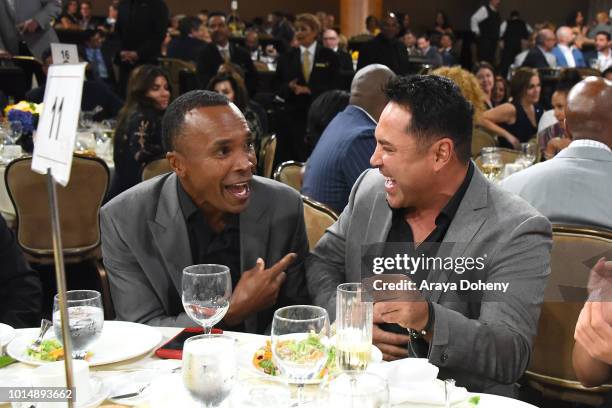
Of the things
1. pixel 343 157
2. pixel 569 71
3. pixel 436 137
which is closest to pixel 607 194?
pixel 436 137

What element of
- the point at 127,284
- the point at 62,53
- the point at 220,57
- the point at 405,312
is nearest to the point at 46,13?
the point at 220,57

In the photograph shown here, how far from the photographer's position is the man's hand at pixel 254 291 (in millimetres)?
2104

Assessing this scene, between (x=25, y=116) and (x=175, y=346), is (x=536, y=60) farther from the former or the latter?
(x=175, y=346)

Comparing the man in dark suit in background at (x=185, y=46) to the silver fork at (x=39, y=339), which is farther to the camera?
the man in dark suit in background at (x=185, y=46)

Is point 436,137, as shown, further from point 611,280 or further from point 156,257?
point 156,257

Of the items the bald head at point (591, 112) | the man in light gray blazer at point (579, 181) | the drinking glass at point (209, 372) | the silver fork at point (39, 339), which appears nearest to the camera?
the drinking glass at point (209, 372)

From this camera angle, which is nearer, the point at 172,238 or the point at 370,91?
the point at 172,238

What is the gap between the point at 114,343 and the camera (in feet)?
5.65

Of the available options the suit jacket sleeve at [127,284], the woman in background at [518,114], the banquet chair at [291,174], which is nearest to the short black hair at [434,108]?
the suit jacket sleeve at [127,284]

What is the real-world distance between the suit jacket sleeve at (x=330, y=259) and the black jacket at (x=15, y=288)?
2.91ft

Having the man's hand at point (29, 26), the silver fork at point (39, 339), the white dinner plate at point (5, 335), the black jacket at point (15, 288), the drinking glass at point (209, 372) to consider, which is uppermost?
the man's hand at point (29, 26)

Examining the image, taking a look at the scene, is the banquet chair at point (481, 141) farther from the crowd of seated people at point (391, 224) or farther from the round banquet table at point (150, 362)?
the round banquet table at point (150, 362)

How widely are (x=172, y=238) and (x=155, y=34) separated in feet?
20.9

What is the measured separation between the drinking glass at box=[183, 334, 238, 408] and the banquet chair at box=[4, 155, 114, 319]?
9.93 ft
